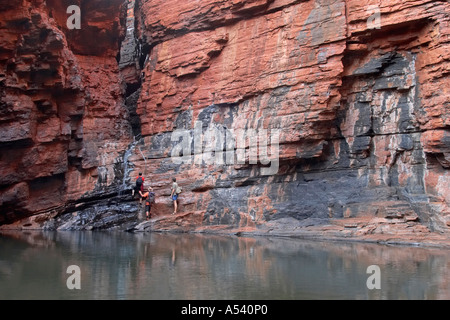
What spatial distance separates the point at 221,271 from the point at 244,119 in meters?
10.7

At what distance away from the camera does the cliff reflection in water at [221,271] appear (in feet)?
19.6

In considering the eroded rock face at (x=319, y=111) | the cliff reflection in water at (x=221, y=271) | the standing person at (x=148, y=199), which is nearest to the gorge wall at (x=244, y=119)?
the eroded rock face at (x=319, y=111)

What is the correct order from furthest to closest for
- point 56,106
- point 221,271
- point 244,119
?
point 56,106 → point 244,119 → point 221,271

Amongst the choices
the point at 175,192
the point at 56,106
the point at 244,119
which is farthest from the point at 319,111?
the point at 56,106

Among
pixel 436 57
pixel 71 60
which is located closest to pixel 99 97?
pixel 71 60

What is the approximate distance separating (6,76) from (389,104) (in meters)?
14.1

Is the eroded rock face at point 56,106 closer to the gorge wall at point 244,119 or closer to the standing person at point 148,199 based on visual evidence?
the gorge wall at point 244,119

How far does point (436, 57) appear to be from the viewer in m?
14.5

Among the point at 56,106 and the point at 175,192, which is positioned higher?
the point at 56,106

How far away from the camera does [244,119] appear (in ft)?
58.3

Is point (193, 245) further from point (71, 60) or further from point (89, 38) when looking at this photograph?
point (89, 38)

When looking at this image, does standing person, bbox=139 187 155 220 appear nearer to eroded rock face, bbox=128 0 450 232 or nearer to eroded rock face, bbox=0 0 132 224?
eroded rock face, bbox=128 0 450 232

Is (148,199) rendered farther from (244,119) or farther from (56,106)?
(56,106)

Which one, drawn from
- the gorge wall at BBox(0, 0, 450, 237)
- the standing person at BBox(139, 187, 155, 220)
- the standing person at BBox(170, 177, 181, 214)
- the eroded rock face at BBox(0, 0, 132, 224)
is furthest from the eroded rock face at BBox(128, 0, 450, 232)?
the eroded rock face at BBox(0, 0, 132, 224)
